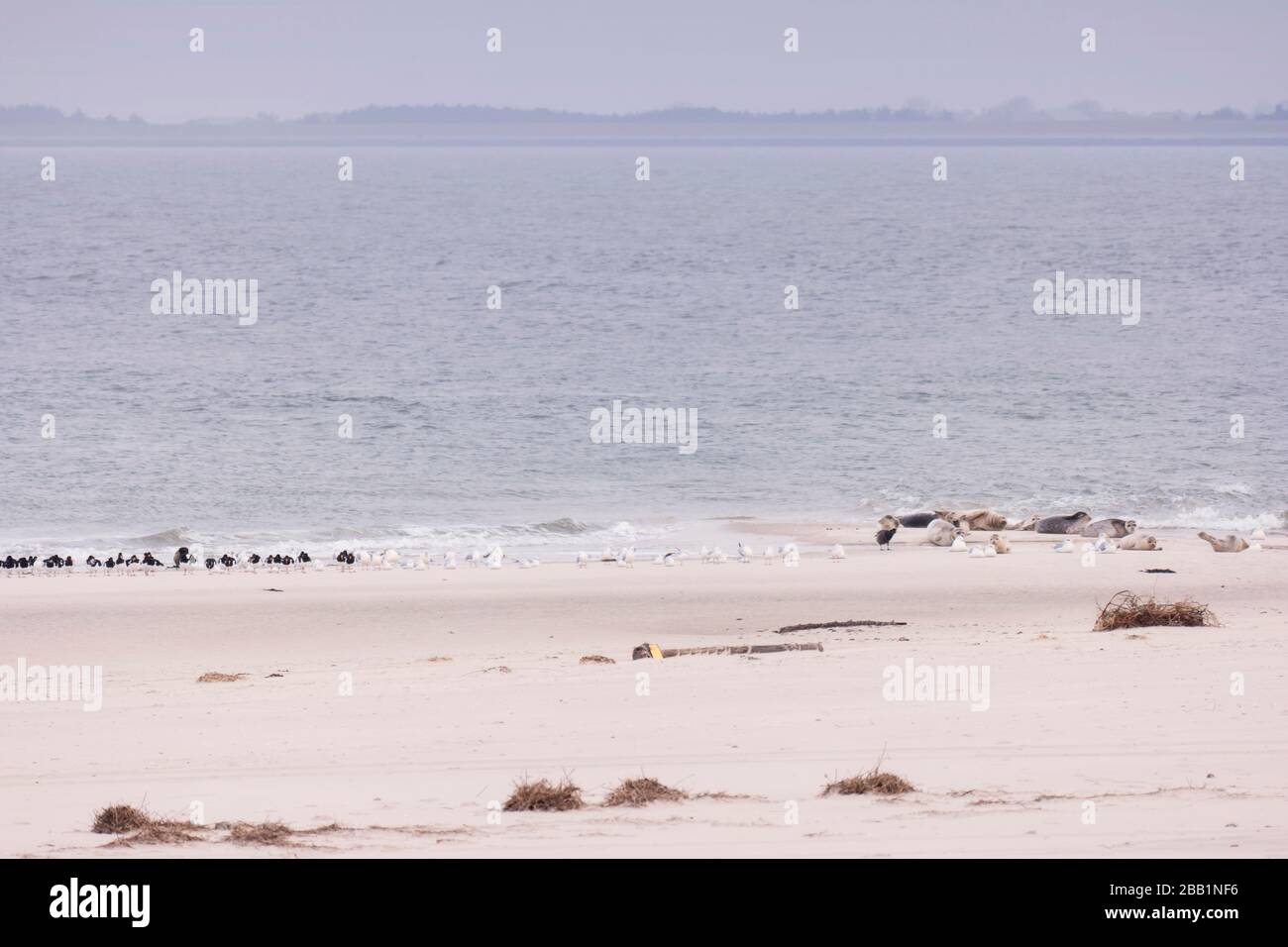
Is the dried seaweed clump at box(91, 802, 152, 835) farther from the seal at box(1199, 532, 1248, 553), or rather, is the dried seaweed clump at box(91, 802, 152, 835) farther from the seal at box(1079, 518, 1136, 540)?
the seal at box(1079, 518, 1136, 540)

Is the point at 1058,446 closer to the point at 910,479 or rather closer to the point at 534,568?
the point at 910,479

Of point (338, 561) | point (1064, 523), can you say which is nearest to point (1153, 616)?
point (1064, 523)

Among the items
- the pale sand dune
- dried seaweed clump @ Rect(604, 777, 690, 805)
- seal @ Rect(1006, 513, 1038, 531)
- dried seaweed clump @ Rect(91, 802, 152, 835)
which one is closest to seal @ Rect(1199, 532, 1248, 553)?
the pale sand dune

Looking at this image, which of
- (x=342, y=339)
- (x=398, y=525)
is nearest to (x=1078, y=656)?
(x=398, y=525)

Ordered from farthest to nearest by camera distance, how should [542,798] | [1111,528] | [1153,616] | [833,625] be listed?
[1111,528], [833,625], [1153,616], [542,798]

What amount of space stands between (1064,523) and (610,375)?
2048 centimetres

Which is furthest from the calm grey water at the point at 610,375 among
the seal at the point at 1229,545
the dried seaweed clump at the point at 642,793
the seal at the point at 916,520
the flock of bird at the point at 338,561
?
the dried seaweed clump at the point at 642,793

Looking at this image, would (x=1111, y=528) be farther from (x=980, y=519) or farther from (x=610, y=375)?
(x=610, y=375)

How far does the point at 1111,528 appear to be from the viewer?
82.7ft

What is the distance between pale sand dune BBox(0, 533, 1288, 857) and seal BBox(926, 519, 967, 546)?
204 inches

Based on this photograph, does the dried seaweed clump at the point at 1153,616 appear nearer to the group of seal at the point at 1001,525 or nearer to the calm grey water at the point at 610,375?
the group of seal at the point at 1001,525

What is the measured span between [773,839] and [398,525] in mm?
19966

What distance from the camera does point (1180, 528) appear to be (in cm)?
2647

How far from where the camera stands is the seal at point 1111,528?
2508 cm
